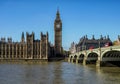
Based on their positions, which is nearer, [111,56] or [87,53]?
[111,56]

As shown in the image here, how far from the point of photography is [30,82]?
36844 mm


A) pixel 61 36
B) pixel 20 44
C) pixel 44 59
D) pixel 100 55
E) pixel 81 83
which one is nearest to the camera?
pixel 81 83

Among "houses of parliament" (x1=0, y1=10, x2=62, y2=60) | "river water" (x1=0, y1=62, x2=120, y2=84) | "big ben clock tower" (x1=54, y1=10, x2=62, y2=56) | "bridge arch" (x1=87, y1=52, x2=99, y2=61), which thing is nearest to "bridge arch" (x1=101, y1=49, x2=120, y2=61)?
"river water" (x1=0, y1=62, x2=120, y2=84)

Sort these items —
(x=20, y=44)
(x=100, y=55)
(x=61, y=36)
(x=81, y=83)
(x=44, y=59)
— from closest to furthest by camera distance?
(x=81, y=83), (x=100, y=55), (x=44, y=59), (x=20, y=44), (x=61, y=36)

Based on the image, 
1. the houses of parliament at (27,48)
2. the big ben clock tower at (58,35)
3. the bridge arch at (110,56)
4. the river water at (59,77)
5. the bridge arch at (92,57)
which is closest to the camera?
the river water at (59,77)

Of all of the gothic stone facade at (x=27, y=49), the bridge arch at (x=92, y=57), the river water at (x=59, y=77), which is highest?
the gothic stone facade at (x=27, y=49)

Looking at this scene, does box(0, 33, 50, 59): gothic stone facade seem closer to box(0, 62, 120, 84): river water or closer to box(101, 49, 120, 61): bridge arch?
box(101, 49, 120, 61): bridge arch

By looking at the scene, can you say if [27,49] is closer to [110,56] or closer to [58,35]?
[58,35]

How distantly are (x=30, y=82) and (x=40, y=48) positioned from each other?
401 ft

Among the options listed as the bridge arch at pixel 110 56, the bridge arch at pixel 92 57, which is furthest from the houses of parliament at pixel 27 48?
the bridge arch at pixel 110 56

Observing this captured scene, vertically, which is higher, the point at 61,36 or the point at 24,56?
the point at 61,36

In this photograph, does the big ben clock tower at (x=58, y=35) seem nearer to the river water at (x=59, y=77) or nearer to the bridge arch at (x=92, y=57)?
the bridge arch at (x=92, y=57)

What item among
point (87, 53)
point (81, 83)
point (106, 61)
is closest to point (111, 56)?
point (106, 61)

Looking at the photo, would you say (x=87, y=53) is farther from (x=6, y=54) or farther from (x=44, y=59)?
A: (x=6, y=54)
